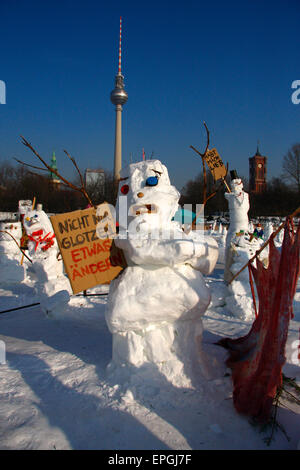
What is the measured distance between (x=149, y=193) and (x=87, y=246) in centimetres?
80

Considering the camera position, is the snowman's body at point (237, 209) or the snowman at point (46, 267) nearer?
the snowman at point (46, 267)

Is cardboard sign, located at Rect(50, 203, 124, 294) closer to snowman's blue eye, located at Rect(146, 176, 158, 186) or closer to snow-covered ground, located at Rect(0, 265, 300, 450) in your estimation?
snowman's blue eye, located at Rect(146, 176, 158, 186)

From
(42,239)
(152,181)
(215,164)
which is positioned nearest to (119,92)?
(42,239)

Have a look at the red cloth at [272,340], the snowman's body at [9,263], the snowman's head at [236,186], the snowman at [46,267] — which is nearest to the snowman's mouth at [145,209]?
the red cloth at [272,340]

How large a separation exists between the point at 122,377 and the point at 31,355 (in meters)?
1.34

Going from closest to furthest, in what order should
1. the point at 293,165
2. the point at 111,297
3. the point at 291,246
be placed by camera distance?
the point at 291,246 → the point at 111,297 → the point at 293,165

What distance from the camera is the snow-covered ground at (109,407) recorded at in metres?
2.14

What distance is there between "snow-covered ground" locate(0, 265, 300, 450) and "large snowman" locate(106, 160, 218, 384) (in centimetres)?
22

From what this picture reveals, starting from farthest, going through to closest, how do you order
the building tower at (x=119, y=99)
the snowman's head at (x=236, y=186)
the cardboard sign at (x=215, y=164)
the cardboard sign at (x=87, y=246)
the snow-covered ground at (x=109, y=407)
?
1. the building tower at (x=119, y=99)
2. the snowman's head at (x=236, y=186)
3. the cardboard sign at (x=215, y=164)
4. the cardboard sign at (x=87, y=246)
5. the snow-covered ground at (x=109, y=407)

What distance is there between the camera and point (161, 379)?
2.76m

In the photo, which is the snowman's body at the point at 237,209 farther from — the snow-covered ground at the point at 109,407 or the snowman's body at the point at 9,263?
the snowman's body at the point at 9,263

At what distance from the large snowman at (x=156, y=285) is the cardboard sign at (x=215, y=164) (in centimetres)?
111
